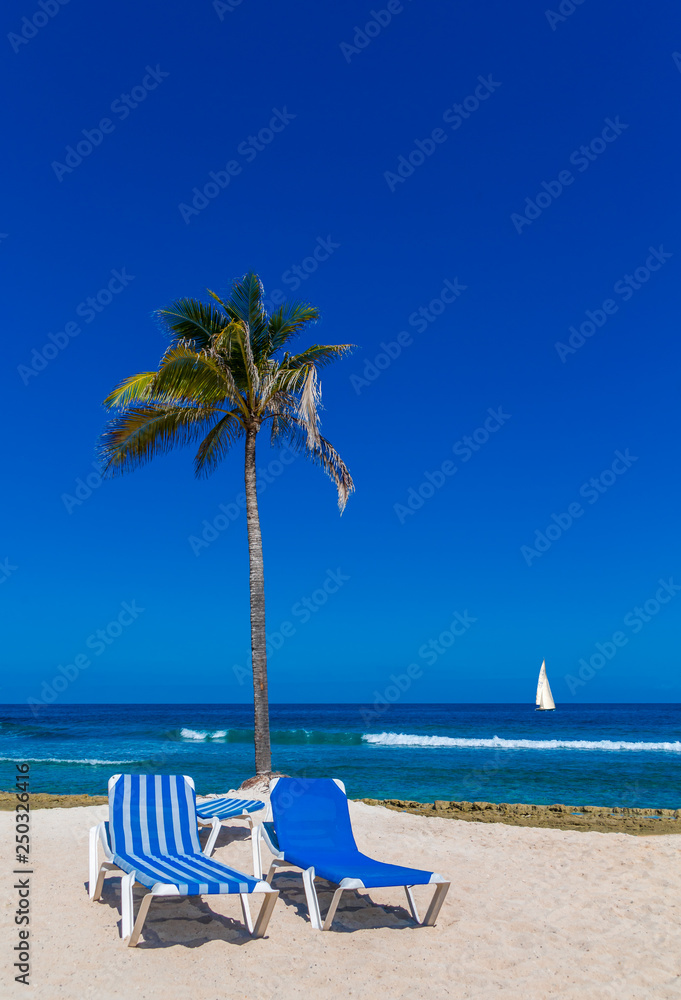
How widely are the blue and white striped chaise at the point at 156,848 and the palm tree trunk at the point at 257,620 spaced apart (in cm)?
517

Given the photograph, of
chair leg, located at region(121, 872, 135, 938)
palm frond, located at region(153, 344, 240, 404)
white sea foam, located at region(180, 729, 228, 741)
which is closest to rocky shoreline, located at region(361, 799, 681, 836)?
chair leg, located at region(121, 872, 135, 938)

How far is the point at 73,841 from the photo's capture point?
28.9ft

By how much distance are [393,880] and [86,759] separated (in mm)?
24613

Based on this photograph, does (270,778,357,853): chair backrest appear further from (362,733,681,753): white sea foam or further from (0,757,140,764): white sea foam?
(362,733,681,753): white sea foam

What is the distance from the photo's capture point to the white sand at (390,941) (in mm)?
4363

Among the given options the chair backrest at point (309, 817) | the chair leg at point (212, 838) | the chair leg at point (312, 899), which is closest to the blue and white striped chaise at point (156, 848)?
the chair leg at point (312, 899)

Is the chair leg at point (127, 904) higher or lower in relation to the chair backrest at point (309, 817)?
lower

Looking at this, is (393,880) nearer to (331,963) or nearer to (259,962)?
(331,963)

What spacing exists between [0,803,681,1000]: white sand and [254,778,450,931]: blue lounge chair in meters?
0.27

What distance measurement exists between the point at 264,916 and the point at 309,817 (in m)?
1.29

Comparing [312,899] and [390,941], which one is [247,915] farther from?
[390,941]

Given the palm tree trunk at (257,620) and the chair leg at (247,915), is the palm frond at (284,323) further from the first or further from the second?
the chair leg at (247,915)

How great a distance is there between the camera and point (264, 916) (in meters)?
5.08

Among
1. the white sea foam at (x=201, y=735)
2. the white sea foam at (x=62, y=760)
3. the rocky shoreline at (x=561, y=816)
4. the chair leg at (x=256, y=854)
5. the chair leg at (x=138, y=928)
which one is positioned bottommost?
the rocky shoreline at (x=561, y=816)
